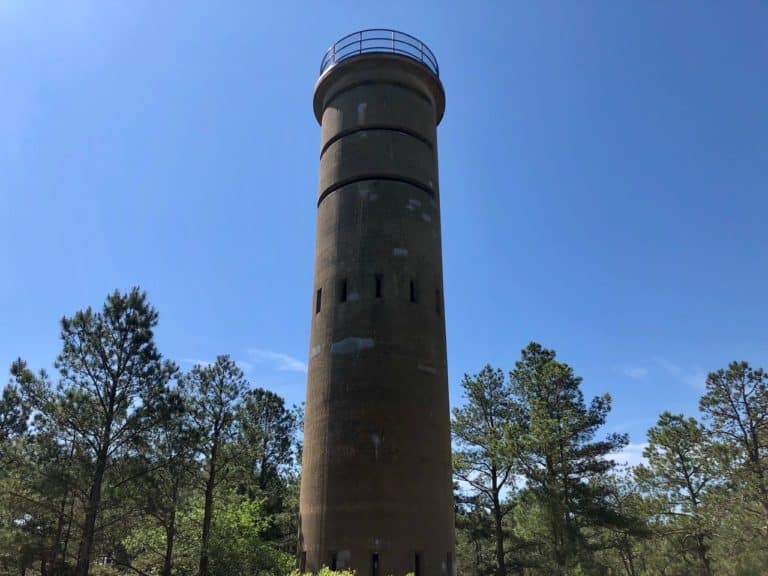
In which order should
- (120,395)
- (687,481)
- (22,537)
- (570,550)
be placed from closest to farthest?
(120,395) < (22,537) < (570,550) < (687,481)

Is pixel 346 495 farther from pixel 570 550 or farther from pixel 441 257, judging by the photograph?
pixel 570 550

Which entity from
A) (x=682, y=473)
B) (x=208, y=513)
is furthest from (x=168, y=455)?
(x=682, y=473)

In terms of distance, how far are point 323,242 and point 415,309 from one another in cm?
352

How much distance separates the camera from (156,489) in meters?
16.5

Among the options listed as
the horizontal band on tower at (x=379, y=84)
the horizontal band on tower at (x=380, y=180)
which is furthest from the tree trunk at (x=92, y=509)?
the horizontal band on tower at (x=379, y=84)

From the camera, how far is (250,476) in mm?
24859

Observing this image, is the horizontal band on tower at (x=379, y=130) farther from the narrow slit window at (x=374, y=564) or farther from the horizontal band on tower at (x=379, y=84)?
the narrow slit window at (x=374, y=564)

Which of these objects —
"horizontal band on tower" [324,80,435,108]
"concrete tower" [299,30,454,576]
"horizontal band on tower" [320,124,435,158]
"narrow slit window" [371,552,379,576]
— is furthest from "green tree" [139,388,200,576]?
"horizontal band on tower" [324,80,435,108]

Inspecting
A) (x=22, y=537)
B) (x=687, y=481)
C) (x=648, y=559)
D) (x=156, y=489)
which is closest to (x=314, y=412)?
(x=156, y=489)

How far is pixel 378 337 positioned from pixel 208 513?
1241 centimetres

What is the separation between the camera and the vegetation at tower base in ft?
51.8

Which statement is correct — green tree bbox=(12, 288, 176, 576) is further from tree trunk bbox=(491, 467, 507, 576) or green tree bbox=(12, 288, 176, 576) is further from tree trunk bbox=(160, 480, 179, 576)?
tree trunk bbox=(491, 467, 507, 576)

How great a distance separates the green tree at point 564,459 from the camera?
20641 mm

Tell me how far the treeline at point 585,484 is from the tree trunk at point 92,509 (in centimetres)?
1375
